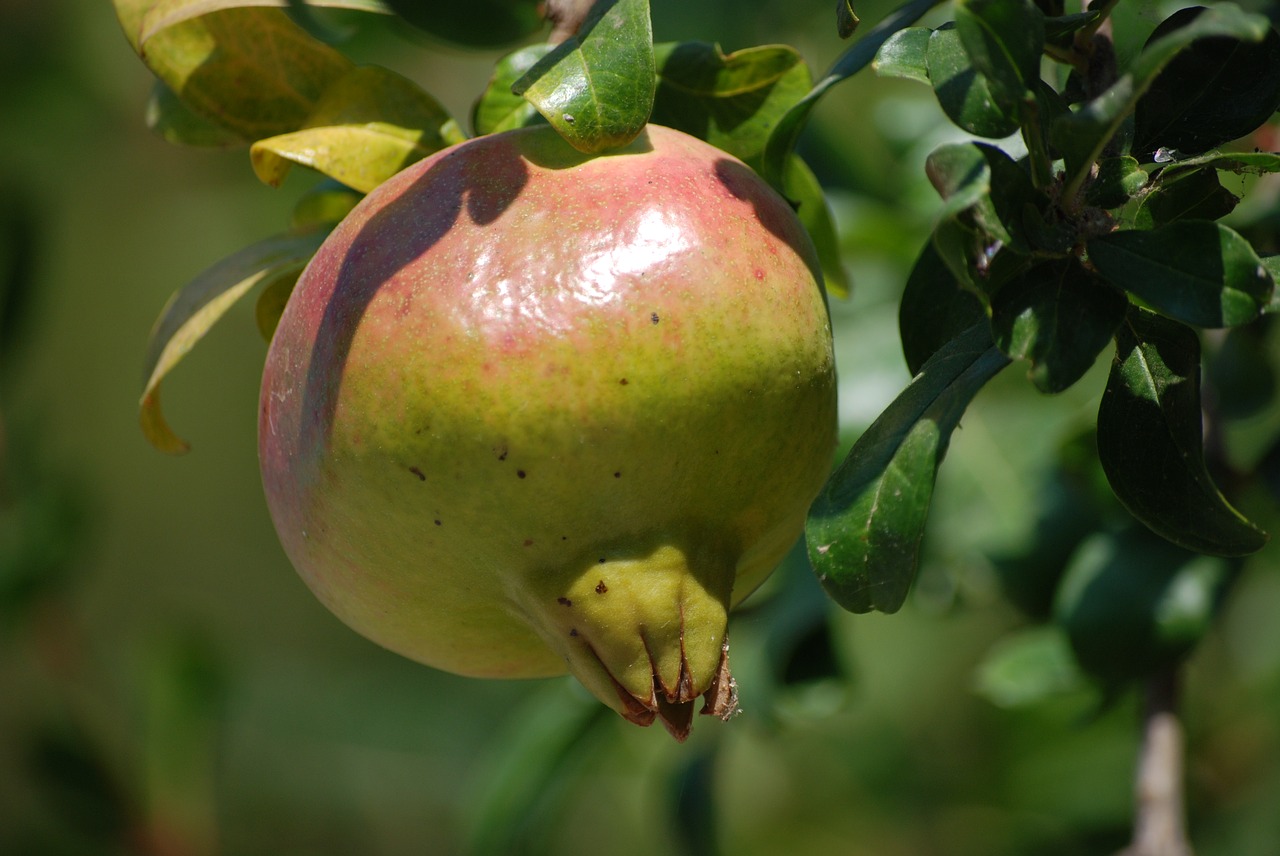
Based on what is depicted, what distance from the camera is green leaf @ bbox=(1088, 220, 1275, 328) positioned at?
519 millimetres

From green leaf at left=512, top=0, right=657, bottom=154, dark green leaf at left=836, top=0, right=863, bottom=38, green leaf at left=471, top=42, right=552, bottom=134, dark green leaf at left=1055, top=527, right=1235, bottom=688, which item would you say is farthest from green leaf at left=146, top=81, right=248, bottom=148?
dark green leaf at left=1055, top=527, right=1235, bottom=688

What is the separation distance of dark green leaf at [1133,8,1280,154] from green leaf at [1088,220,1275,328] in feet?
0.34

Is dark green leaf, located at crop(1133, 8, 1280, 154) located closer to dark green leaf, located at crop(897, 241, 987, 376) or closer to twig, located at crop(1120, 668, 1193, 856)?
dark green leaf, located at crop(897, 241, 987, 376)

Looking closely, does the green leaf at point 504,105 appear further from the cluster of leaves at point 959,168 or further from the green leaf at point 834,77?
the green leaf at point 834,77

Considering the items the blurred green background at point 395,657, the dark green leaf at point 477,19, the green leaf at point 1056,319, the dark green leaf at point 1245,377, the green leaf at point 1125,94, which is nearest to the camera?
the green leaf at point 1125,94

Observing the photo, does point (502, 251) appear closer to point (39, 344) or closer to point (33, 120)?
point (33, 120)

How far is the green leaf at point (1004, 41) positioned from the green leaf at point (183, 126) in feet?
1.56

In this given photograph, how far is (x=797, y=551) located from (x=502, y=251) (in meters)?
0.66

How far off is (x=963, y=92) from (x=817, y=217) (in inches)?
9.2

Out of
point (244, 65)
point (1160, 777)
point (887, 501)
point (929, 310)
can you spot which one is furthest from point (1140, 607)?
point (244, 65)

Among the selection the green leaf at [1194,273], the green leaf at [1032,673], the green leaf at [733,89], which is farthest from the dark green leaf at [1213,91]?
the green leaf at [1032,673]

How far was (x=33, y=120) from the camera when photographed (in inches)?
107

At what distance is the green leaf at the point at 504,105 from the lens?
736 mm

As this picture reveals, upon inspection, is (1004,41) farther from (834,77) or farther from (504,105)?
(504,105)
